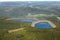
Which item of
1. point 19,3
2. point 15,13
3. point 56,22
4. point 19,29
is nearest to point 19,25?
point 19,29

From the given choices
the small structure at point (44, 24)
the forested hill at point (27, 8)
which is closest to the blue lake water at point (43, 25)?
the small structure at point (44, 24)

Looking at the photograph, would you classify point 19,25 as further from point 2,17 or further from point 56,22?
point 56,22

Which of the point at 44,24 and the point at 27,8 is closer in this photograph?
the point at 44,24

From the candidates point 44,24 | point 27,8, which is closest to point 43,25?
point 44,24

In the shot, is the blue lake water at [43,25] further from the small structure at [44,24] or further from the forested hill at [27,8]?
the forested hill at [27,8]

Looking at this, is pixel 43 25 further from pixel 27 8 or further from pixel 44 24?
pixel 27 8

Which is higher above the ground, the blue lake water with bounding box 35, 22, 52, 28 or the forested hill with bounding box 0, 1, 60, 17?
the forested hill with bounding box 0, 1, 60, 17

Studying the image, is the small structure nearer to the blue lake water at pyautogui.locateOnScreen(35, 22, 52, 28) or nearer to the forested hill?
the blue lake water at pyautogui.locateOnScreen(35, 22, 52, 28)

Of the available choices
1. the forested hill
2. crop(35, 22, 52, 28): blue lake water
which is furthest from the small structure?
the forested hill

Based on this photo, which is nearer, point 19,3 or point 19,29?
point 19,29
